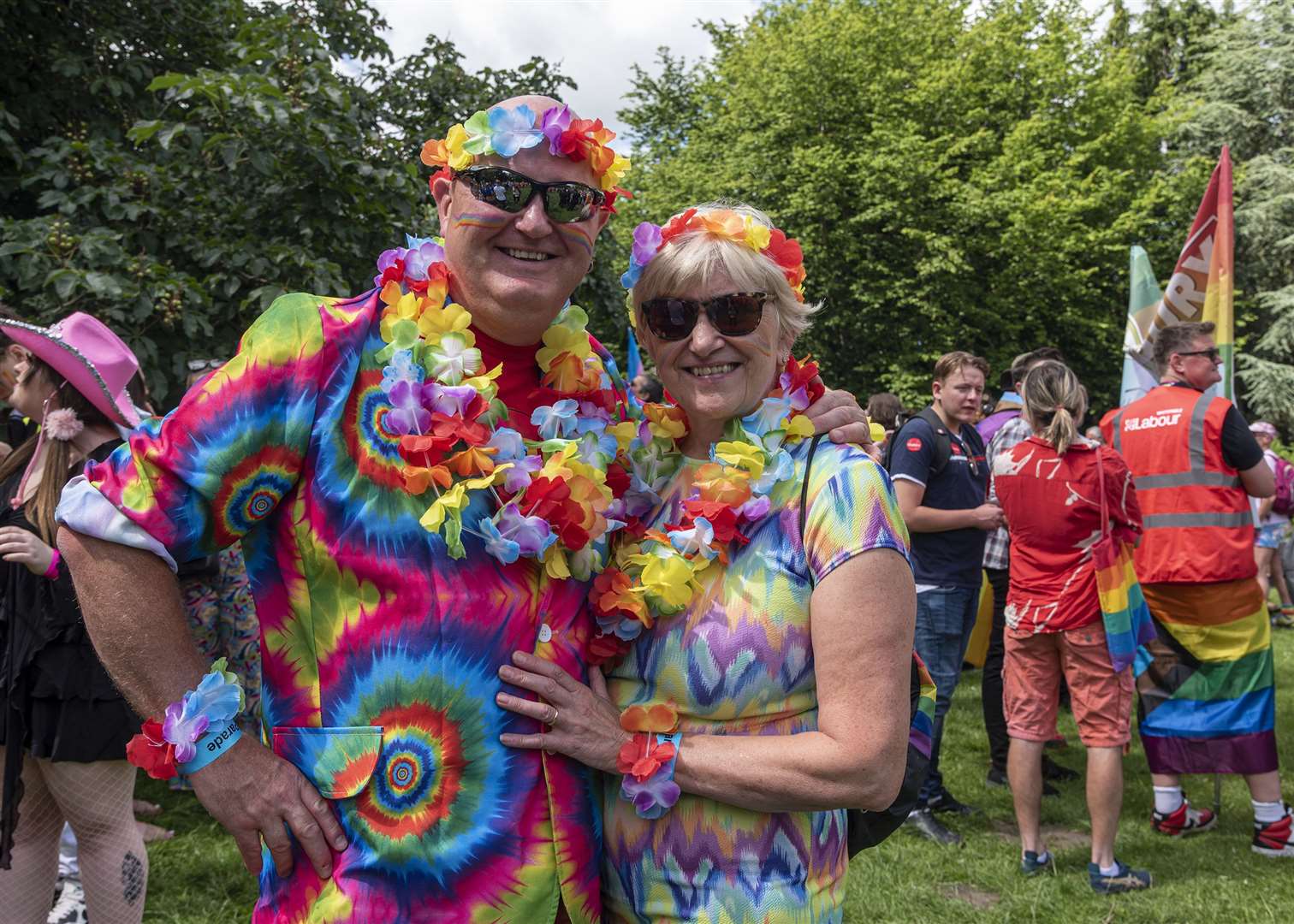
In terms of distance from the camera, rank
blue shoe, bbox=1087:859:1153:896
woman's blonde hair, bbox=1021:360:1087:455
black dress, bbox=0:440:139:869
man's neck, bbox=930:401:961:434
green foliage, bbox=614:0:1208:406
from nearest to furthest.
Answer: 1. black dress, bbox=0:440:139:869
2. blue shoe, bbox=1087:859:1153:896
3. woman's blonde hair, bbox=1021:360:1087:455
4. man's neck, bbox=930:401:961:434
5. green foliage, bbox=614:0:1208:406

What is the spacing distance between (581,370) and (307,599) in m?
0.72

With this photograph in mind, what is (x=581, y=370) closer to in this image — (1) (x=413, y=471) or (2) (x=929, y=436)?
(1) (x=413, y=471)

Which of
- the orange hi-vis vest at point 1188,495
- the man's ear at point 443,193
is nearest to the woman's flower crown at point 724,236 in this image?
the man's ear at point 443,193

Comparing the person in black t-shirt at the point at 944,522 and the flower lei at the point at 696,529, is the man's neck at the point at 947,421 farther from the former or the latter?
the flower lei at the point at 696,529

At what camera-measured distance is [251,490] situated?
175 cm

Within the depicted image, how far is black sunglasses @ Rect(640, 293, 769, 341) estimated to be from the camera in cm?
203

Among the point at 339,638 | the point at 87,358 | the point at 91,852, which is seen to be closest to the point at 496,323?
the point at 339,638

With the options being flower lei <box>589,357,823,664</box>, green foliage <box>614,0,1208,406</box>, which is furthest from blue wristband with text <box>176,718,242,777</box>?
green foliage <box>614,0,1208,406</box>

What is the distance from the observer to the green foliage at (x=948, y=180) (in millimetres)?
20625

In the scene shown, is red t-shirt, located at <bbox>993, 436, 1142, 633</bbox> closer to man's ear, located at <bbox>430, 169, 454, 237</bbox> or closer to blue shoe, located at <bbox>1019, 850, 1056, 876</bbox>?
blue shoe, located at <bbox>1019, 850, 1056, 876</bbox>

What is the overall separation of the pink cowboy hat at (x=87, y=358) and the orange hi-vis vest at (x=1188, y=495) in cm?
455

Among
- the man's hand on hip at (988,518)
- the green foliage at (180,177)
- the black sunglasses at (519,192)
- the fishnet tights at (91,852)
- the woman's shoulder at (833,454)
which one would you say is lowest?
the fishnet tights at (91,852)

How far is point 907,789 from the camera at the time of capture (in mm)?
2027

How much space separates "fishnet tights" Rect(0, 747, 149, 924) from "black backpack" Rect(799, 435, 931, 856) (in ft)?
7.89
